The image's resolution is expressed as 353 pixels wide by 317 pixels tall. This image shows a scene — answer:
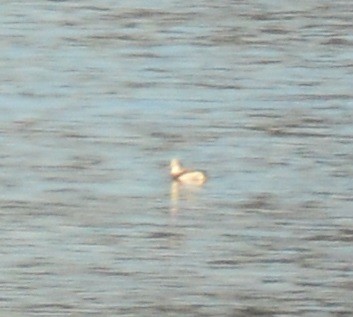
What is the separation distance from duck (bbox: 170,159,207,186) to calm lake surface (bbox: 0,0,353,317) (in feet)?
0.10

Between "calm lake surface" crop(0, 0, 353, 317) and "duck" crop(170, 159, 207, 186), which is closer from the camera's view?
"calm lake surface" crop(0, 0, 353, 317)

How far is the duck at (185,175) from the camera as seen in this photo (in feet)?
16.4

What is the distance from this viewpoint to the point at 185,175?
503 centimetres

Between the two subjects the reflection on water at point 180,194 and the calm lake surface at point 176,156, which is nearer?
the calm lake surface at point 176,156

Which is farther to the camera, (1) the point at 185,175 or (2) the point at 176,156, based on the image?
(2) the point at 176,156

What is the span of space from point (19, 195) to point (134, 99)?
776mm

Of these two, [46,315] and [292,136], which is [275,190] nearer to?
[292,136]

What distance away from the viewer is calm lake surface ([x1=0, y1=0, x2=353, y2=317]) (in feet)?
14.9

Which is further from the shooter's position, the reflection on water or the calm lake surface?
the reflection on water

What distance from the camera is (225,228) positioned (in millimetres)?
4863

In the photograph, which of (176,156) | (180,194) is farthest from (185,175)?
(176,156)

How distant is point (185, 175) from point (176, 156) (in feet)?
0.97

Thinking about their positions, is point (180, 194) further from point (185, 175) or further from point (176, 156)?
point (176, 156)

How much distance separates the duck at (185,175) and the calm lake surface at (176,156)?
31 mm
